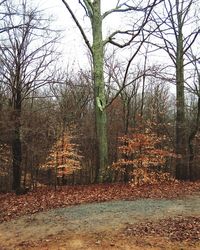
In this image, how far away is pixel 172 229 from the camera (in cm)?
852

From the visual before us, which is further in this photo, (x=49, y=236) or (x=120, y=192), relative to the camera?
(x=120, y=192)

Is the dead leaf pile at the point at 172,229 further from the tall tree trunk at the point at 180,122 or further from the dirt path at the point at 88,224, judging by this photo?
the tall tree trunk at the point at 180,122

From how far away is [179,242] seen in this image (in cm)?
767

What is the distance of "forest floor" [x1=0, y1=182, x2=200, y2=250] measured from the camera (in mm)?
7934

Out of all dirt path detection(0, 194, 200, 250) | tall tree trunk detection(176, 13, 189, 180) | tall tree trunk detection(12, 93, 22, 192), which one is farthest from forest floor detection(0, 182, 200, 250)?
tall tree trunk detection(176, 13, 189, 180)

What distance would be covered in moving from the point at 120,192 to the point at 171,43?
12171 millimetres

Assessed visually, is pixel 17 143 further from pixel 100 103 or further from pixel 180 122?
pixel 180 122

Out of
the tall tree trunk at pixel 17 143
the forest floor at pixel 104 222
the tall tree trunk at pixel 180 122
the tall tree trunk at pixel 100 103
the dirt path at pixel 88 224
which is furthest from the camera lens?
the tall tree trunk at pixel 180 122

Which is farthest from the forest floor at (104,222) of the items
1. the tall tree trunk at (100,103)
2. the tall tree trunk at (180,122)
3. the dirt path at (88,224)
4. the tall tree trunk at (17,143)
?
the tall tree trunk at (180,122)

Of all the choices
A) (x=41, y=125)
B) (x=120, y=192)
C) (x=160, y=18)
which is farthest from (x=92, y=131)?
(x=120, y=192)

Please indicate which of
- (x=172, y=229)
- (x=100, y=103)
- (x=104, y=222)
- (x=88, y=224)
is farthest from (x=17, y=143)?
(x=172, y=229)

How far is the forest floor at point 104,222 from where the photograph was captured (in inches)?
312

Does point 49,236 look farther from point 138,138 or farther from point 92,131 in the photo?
point 92,131

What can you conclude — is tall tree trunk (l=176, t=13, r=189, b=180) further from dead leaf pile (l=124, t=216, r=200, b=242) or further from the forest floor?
dead leaf pile (l=124, t=216, r=200, b=242)
